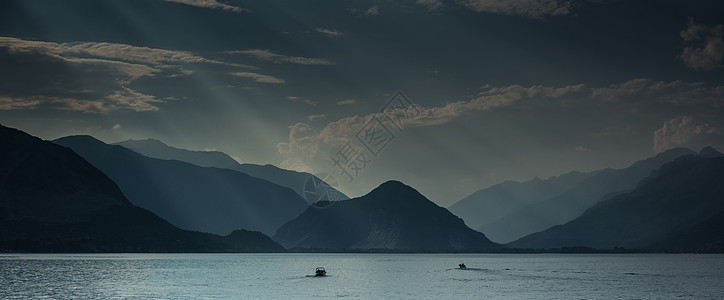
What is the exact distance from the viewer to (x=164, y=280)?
617 feet

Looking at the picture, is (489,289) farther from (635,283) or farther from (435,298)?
(635,283)

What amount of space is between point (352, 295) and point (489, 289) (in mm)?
39189

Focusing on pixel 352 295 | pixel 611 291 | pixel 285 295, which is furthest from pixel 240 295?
pixel 611 291

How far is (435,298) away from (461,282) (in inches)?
2169

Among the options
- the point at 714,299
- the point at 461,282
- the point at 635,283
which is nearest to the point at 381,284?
the point at 461,282

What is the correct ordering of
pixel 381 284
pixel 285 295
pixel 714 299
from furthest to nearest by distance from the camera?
1. pixel 381 284
2. pixel 285 295
3. pixel 714 299

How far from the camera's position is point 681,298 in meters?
138

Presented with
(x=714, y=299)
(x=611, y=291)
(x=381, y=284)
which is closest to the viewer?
(x=714, y=299)

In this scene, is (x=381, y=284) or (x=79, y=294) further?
(x=381, y=284)

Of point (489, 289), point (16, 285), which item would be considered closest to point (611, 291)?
point (489, 289)

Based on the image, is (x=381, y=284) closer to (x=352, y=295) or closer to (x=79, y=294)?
(x=352, y=295)

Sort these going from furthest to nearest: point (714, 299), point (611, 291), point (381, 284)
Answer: point (381, 284) → point (611, 291) → point (714, 299)

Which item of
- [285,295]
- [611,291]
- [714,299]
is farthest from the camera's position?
[611,291]

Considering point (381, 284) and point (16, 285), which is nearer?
point (16, 285)
